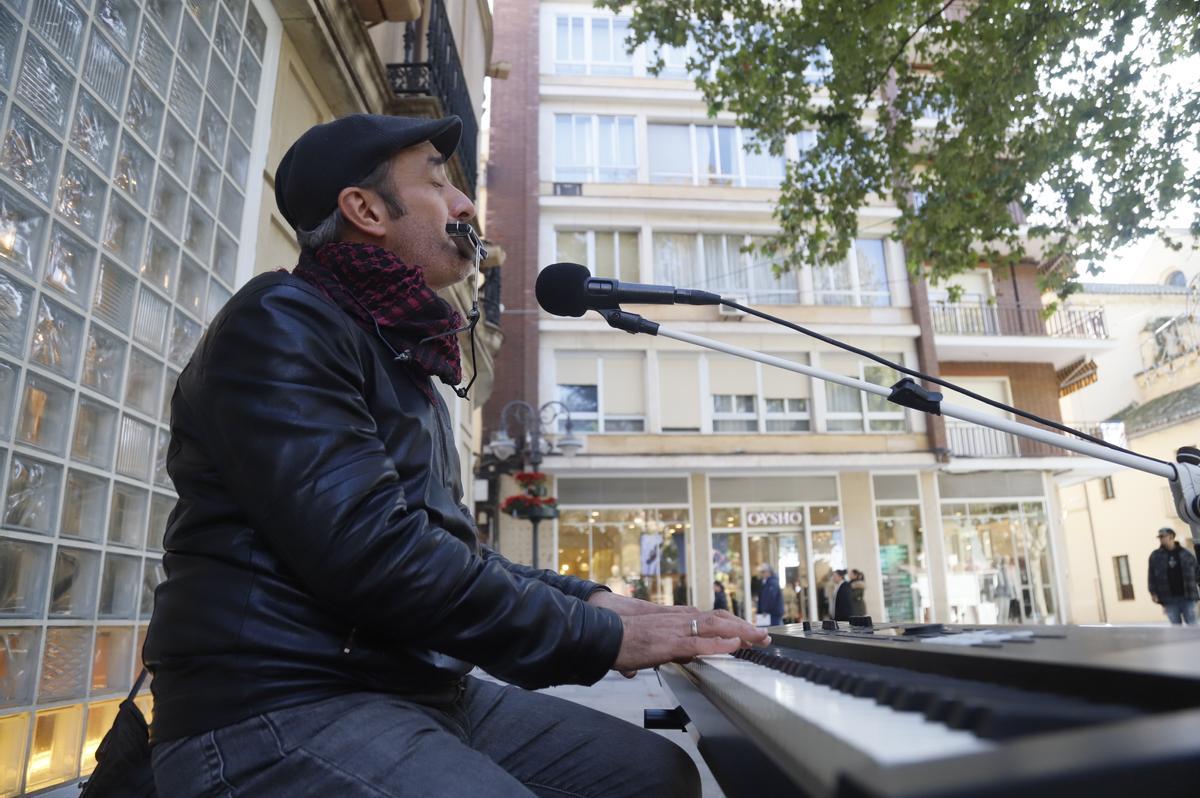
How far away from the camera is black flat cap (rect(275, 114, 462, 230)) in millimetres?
1739

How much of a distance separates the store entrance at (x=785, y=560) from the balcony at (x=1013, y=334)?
21.3 feet

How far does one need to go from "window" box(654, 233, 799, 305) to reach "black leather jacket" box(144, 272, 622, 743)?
63.4 feet

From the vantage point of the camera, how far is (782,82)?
28.6 feet

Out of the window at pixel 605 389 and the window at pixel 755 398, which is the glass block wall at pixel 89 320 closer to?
the window at pixel 605 389

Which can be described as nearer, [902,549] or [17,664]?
[17,664]

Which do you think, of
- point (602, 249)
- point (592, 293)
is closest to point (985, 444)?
point (602, 249)

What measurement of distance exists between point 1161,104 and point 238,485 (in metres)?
8.99

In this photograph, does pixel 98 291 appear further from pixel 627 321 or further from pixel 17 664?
pixel 627 321

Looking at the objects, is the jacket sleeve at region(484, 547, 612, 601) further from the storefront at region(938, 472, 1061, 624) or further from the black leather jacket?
the storefront at region(938, 472, 1061, 624)

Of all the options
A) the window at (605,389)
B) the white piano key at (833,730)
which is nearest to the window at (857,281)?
the window at (605,389)

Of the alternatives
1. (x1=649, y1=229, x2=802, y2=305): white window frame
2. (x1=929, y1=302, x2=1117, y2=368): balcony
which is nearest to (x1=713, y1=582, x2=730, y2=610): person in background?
(x1=649, y1=229, x2=802, y2=305): white window frame

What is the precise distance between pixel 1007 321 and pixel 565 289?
22.5 m

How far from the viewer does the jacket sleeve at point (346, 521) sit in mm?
1171

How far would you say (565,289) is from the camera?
8.29 ft
